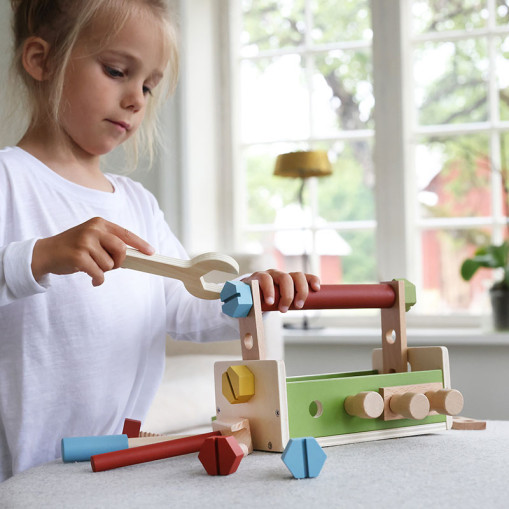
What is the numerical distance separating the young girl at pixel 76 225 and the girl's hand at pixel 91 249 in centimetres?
16

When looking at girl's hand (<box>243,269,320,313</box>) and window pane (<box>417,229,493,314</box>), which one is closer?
girl's hand (<box>243,269,320,313</box>)

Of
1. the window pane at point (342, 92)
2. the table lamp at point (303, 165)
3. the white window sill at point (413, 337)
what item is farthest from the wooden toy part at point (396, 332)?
the window pane at point (342, 92)

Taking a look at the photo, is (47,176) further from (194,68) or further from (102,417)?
(194,68)

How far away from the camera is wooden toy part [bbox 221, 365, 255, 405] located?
0.71m

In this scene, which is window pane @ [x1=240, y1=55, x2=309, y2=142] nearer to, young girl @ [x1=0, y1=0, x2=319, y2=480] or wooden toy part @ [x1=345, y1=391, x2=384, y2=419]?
young girl @ [x1=0, y1=0, x2=319, y2=480]

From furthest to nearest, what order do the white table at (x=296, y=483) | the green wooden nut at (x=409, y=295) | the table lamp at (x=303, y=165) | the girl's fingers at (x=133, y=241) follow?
the table lamp at (x=303, y=165) < the green wooden nut at (x=409, y=295) < the girl's fingers at (x=133, y=241) < the white table at (x=296, y=483)

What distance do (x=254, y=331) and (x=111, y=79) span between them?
0.48 metres

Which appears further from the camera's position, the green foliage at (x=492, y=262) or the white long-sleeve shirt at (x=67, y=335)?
the green foliage at (x=492, y=262)

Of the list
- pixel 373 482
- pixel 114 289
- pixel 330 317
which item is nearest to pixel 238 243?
pixel 330 317

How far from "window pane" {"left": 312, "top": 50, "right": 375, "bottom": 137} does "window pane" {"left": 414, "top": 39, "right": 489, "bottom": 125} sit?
0.60 feet

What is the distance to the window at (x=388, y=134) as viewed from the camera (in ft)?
8.32

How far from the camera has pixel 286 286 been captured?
772 millimetres

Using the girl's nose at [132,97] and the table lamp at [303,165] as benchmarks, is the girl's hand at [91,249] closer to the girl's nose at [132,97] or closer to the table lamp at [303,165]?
the girl's nose at [132,97]

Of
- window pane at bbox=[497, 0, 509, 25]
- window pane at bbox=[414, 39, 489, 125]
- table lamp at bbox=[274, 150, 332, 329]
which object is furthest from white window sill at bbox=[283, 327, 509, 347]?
window pane at bbox=[497, 0, 509, 25]
